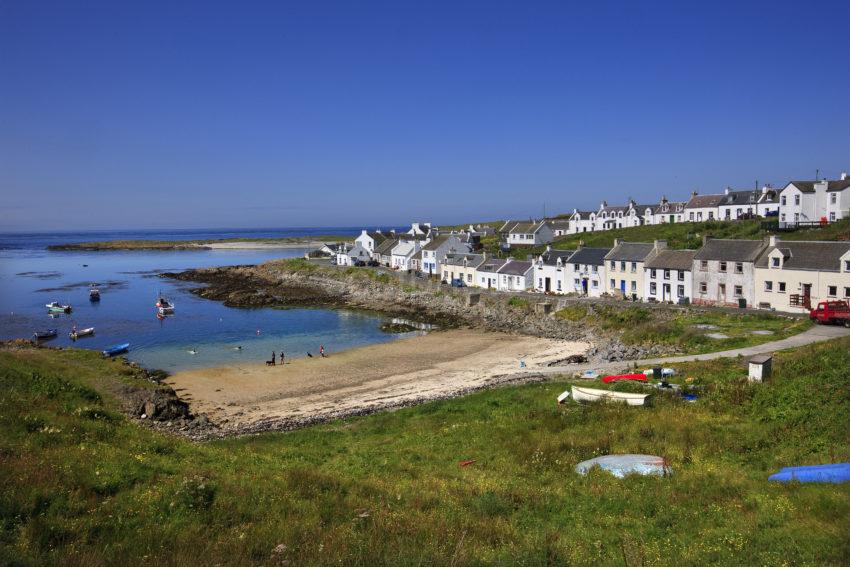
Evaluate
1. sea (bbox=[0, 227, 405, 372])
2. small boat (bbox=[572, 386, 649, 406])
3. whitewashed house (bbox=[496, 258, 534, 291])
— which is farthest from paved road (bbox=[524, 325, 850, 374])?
whitewashed house (bbox=[496, 258, 534, 291])

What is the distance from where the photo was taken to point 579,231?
114000 mm

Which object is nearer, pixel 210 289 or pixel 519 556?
pixel 519 556

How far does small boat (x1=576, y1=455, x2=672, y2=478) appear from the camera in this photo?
1402cm

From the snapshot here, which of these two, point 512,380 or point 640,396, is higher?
point 640,396

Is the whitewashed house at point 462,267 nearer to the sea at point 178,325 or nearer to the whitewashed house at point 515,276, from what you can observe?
the whitewashed house at point 515,276

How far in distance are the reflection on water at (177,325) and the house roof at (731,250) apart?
3068cm

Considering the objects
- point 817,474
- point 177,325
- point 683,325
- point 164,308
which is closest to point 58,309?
point 164,308


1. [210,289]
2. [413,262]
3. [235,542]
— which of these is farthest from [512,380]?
[210,289]

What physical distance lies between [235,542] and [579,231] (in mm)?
112190

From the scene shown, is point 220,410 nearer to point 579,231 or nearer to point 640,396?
point 640,396

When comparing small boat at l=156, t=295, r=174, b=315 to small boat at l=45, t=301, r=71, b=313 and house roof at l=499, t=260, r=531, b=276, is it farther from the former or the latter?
house roof at l=499, t=260, r=531, b=276

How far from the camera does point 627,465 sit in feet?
47.9

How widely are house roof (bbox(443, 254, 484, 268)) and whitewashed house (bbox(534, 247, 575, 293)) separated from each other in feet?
35.2

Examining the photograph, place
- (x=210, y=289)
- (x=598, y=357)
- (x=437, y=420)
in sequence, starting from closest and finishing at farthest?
(x=437, y=420) → (x=598, y=357) → (x=210, y=289)
